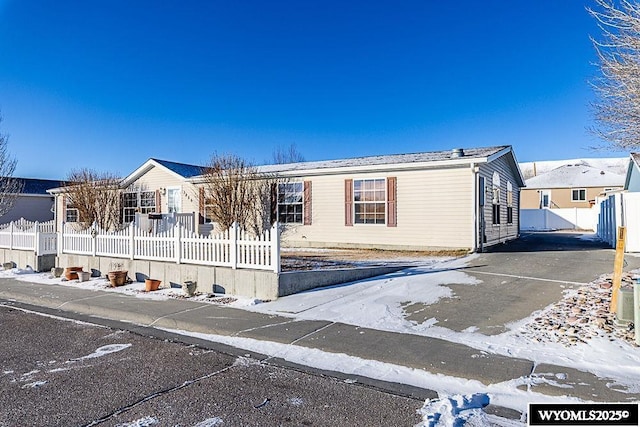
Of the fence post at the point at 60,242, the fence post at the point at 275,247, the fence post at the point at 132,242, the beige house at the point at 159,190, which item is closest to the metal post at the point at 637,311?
the fence post at the point at 275,247

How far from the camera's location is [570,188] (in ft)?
110

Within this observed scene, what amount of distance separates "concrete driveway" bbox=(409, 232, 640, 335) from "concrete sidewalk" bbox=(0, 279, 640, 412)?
1.02 metres

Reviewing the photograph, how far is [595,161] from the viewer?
5872cm

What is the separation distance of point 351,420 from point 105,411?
6.59 ft

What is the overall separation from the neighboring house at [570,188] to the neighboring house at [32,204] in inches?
1471

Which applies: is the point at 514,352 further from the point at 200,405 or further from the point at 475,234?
the point at 475,234

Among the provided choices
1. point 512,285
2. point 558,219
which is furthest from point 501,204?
point 558,219

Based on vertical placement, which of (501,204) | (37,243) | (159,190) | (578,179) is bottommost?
(37,243)

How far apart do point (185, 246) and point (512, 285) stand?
6776 mm

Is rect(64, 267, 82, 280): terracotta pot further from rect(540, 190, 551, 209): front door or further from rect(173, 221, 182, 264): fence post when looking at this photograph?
rect(540, 190, 551, 209): front door

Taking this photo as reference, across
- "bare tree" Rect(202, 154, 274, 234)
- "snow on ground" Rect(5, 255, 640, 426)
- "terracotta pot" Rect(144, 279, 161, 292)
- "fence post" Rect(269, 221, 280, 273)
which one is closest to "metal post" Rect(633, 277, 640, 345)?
"snow on ground" Rect(5, 255, 640, 426)

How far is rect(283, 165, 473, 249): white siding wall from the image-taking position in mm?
13172

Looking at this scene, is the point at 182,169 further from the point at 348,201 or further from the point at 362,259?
the point at 362,259

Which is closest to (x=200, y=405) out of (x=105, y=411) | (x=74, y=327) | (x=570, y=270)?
(x=105, y=411)
